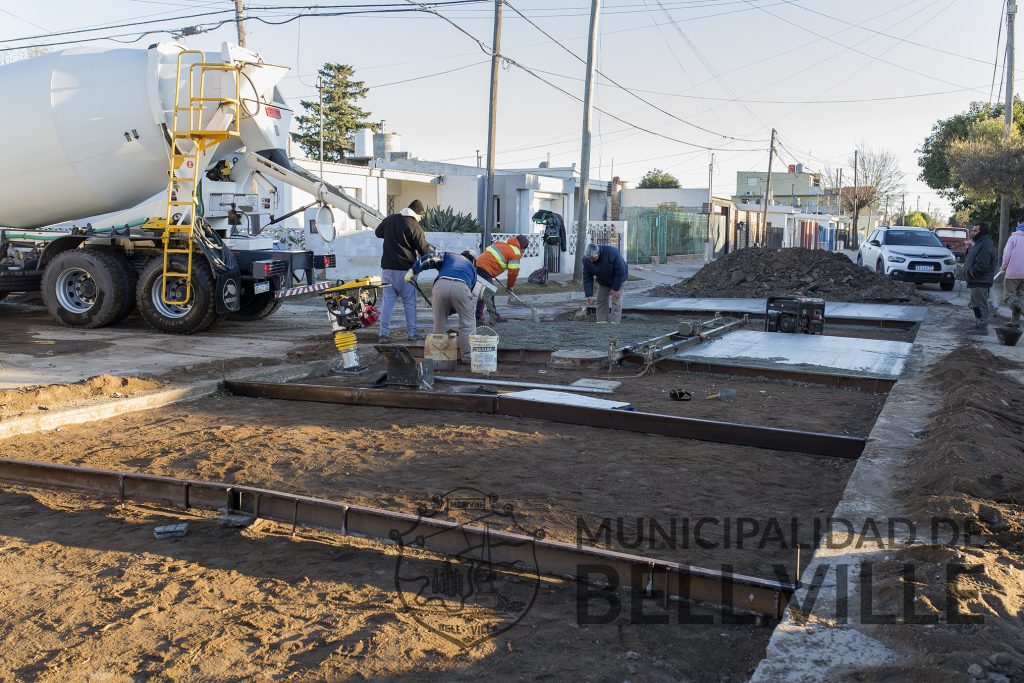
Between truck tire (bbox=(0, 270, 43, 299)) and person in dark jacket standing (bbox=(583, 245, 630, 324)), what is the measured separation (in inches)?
319

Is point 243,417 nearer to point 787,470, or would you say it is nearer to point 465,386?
point 465,386

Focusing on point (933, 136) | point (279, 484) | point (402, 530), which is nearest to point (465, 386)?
point (279, 484)

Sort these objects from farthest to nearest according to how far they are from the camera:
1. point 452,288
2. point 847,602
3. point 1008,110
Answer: point 1008,110 → point 452,288 → point 847,602

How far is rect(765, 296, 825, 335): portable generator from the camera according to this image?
12.8 metres

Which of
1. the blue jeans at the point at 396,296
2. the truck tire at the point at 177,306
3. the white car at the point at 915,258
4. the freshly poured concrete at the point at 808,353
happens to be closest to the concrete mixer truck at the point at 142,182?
the truck tire at the point at 177,306

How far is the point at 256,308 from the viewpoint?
45.7 ft

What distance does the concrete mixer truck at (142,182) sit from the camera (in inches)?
471

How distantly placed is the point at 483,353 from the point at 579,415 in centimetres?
240

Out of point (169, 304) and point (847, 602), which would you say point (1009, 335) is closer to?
point (847, 602)

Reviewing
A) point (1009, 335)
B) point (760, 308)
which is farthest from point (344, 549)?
point (760, 308)

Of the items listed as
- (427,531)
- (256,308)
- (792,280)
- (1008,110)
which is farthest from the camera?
(1008,110)

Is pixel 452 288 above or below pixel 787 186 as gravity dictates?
below

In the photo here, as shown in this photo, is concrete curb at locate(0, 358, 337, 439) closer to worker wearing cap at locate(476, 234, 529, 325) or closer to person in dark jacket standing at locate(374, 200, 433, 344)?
person in dark jacket standing at locate(374, 200, 433, 344)

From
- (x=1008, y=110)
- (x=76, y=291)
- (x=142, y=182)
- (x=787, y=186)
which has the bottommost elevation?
(x=76, y=291)
